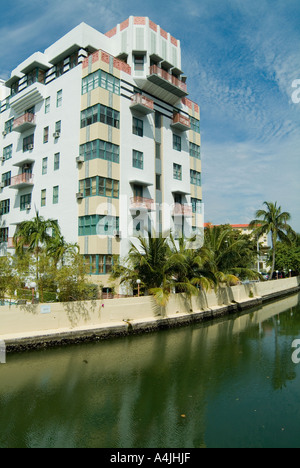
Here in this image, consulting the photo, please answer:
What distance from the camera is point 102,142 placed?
1016 inches

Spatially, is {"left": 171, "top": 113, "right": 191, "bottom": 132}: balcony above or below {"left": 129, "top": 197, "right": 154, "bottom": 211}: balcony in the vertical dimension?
above

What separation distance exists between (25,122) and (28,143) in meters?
2.20

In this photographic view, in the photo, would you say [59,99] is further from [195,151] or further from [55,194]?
[195,151]

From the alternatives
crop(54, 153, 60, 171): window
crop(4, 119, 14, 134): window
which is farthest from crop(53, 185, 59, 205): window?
crop(4, 119, 14, 134): window

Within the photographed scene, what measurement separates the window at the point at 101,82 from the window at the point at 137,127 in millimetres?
2718

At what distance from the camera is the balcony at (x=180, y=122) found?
3261 cm

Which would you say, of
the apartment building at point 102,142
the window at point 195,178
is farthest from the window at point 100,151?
the window at point 195,178

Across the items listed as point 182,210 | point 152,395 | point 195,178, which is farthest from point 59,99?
point 152,395

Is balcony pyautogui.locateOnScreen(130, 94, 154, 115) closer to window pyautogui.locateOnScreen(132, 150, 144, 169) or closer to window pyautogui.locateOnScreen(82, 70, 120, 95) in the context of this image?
window pyautogui.locateOnScreen(82, 70, 120, 95)

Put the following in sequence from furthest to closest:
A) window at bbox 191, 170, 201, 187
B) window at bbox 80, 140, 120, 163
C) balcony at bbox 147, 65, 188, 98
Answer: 1. window at bbox 191, 170, 201, 187
2. balcony at bbox 147, 65, 188, 98
3. window at bbox 80, 140, 120, 163

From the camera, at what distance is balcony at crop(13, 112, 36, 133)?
103 feet

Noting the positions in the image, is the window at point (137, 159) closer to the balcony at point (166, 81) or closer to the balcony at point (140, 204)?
the balcony at point (140, 204)

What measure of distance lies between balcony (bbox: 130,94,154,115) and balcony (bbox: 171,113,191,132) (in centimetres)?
420

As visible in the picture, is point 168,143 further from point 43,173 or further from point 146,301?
point 146,301
